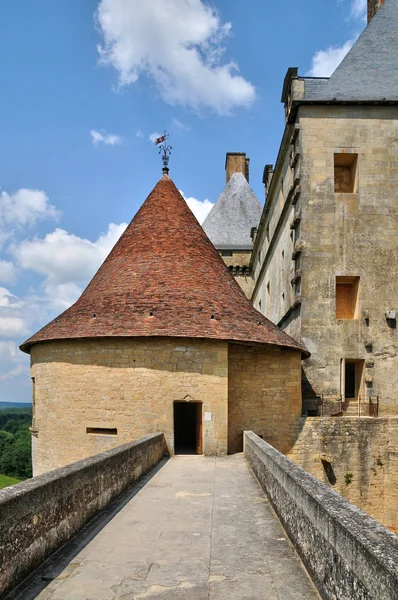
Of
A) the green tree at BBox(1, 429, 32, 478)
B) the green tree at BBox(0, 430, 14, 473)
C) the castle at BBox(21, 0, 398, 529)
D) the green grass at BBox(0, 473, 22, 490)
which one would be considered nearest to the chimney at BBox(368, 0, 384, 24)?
the castle at BBox(21, 0, 398, 529)

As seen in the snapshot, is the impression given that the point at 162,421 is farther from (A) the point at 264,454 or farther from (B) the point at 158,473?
(A) the point at 264,454

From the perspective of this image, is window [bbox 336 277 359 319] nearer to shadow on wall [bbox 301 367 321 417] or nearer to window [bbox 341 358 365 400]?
window [bbox 341 358 365 400]

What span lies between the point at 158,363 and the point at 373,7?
17.1 meters

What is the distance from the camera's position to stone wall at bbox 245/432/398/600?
2705mm

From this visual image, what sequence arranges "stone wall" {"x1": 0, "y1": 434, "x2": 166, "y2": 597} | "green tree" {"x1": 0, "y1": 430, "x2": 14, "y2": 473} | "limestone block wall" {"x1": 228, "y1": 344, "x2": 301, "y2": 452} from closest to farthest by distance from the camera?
"stone wall" {"x1": 0, "y1": 434, "x2": 166, "y2": 597} < "limestone block wall" {"x1": 228, "y1": 344, "x2": 301, "y2": 452} < "green tree" {"x1": 0, "y1": 430, "x2": 14, "y2": 473}

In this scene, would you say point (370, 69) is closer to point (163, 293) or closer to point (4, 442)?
point (163, 293)

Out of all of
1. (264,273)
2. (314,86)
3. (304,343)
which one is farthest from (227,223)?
(304,343)

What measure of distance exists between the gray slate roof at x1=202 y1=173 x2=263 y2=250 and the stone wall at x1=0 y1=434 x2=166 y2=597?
92.6 feet

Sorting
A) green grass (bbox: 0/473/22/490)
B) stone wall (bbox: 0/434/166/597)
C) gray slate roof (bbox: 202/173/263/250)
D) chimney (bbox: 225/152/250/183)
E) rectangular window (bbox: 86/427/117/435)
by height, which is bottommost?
green grass (bbox: 0/473/22/490)

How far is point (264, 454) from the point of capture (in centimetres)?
763

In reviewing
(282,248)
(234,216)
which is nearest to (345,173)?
(282,248)

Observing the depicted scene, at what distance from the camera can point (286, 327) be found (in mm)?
18906

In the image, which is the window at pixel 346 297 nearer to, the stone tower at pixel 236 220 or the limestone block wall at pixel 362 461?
the limestone block wall at pixel 362 461

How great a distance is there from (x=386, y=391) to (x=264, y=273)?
12.0 m
